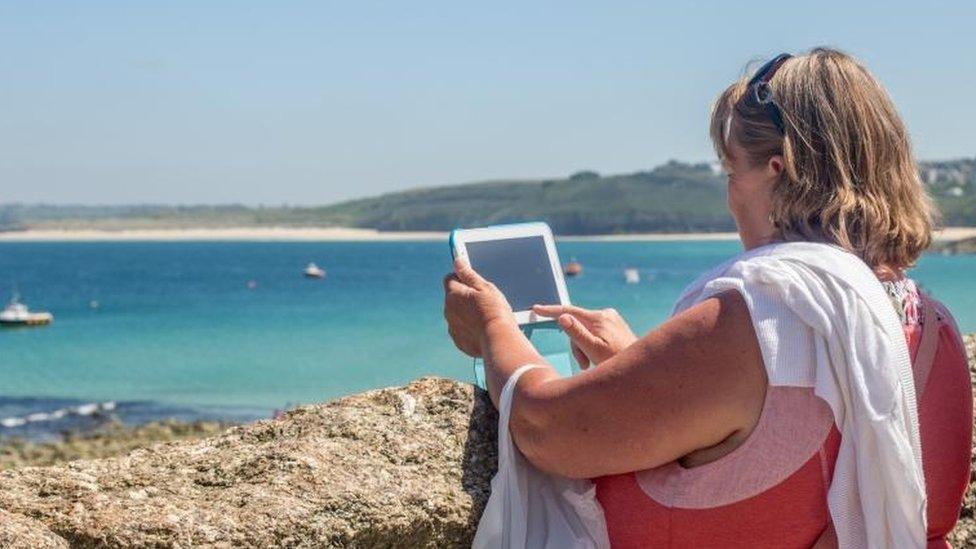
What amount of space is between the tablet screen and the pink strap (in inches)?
29.0

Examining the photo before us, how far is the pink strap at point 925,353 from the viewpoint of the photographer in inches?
92.4

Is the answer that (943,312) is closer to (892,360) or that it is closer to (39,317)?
(892,360)

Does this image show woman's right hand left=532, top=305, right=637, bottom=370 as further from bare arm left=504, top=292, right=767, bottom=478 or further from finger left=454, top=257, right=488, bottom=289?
bare arm left=504, top=292, right=767, bottom=478

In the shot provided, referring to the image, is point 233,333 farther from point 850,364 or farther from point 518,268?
point 850,364

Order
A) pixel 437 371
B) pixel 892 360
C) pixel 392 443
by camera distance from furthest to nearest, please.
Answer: pixel 437 371 → pixel 392 443 → pixel 892 360

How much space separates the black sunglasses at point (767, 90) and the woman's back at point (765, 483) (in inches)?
14.4

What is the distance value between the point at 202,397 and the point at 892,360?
112 ft

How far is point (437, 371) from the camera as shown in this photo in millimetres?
39719

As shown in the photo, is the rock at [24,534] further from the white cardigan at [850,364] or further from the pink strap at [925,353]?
the pink strap at [925,353]

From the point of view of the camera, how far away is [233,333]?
5719 centimetres

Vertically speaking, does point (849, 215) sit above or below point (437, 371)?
above

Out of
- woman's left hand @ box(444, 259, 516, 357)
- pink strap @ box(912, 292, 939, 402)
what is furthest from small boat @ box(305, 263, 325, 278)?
pink strap @ box(912, 292, 939, 402)

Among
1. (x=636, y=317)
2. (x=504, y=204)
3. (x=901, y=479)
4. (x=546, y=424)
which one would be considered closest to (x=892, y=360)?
(x=901, y=479)

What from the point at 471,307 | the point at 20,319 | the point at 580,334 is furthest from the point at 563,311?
the point at 20,319
